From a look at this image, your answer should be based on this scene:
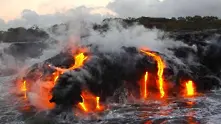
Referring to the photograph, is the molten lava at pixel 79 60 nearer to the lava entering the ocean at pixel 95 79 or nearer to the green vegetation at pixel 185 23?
the lava entering the ocean at pixel 95 79

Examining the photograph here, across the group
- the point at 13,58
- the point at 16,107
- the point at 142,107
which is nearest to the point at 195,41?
the point at 142,107

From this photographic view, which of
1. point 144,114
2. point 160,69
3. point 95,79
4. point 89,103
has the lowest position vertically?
point 144,114

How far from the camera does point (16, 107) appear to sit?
17875 millimetres

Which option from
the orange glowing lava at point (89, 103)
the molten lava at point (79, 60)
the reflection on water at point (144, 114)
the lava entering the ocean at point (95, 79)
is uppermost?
the molten lava at point (79, 60)

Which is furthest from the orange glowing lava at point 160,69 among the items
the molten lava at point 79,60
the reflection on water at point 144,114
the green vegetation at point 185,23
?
the green vegetation at point 185,23

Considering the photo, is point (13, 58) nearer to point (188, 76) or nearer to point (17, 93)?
point (17, 93)

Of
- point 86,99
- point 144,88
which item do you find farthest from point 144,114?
point 144,88

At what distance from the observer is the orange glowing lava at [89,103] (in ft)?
53.8

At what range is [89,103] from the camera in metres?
17.0

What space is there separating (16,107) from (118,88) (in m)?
4.83

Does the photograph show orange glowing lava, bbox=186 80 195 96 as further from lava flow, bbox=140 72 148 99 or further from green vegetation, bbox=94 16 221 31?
green vegetation, bbox=94 16 221 31

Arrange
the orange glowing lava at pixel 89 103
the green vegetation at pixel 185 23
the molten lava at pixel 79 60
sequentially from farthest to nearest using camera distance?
the green vegetation at pixel 185 23 → the molten lava at pixel 79 60 → the orange glowing lava at pixel 89 103

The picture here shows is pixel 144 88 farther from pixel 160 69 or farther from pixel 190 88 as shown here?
pixel 190 88

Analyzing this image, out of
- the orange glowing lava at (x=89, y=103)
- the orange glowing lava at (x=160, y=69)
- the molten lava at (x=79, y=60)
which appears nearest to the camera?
the orange glowing lava at (x=89, y=103)
